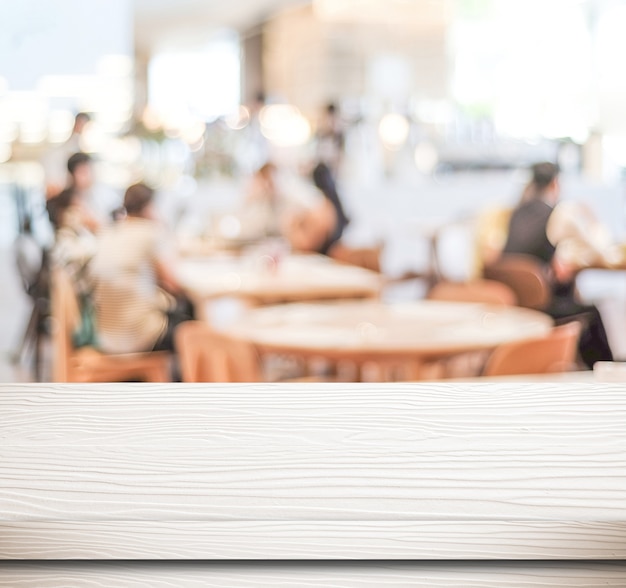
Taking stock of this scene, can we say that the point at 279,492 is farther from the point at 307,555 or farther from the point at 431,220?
the point at 431,220

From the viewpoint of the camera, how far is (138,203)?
3.64 meters

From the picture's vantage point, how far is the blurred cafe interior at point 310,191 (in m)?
2.86

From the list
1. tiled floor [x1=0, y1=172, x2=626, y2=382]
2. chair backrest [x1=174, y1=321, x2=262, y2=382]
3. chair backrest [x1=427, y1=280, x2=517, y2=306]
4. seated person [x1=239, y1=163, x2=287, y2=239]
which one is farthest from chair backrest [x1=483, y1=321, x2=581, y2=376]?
seated person [x1=239, y1=163, x2=287, y2=239]

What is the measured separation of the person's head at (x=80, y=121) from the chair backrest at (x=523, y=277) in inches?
76.5

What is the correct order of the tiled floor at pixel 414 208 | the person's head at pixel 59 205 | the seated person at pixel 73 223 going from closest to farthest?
the seated person at pixel 73 223 < the person's head at pixel 59 205 < the tiled floor at pixel 414 208

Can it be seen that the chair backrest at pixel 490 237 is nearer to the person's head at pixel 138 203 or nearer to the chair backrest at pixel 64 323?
the person's head at pixel 138 203

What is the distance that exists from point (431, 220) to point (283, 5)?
4.86 m

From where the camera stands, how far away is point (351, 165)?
8180 mm

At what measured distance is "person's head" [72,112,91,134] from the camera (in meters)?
3.72

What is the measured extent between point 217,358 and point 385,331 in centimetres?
64

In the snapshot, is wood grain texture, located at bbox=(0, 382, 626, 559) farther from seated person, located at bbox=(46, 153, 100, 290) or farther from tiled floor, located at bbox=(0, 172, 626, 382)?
tiled floor, located at bbox=(0, 172, 626, 382)

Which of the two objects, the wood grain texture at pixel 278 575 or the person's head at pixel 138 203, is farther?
the person's head at pixel 138 203

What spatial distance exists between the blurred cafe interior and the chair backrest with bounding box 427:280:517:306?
20mm

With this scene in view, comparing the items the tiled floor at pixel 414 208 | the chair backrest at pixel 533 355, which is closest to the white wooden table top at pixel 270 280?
the chair backrest at pixel 533 355
